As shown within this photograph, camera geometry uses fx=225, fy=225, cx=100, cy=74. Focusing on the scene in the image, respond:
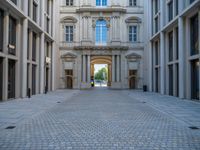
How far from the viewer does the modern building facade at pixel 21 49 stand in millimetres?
16031

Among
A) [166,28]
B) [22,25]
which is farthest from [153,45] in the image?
[22,25]

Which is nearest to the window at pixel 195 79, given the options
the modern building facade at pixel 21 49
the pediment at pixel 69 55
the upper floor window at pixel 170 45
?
the upper floor window at pixel 170 45

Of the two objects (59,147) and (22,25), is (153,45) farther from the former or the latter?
(59,147)

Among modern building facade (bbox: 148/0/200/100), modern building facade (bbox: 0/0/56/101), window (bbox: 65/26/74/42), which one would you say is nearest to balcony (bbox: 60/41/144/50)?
window (bbox: 65/26/74/42)

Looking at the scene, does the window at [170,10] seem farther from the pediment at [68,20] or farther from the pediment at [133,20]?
the pediment at [68,20]

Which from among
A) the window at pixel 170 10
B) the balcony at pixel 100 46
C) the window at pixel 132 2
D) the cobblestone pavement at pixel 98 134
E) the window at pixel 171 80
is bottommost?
the cobblestone pavement at pixel 98 134

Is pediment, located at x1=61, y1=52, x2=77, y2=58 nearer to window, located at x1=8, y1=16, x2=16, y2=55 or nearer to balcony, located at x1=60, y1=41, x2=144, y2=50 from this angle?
balcony, located at x1=60, y1=41, x2=144, y2=50

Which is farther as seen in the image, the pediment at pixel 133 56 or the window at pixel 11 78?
the pediment at pixel 133 56

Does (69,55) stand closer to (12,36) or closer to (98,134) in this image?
(12,36)

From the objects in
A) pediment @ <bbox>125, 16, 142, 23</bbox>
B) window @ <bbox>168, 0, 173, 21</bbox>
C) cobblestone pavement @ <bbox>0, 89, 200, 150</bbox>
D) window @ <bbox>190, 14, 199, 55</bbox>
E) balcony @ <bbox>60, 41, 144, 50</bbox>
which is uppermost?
pediment @ <bbox>125, 16, 142, 23</bbox>

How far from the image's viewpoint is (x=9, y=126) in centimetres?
745

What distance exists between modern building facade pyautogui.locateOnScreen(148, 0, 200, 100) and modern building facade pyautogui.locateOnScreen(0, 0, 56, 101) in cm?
1291

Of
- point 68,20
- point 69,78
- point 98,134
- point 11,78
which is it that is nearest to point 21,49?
point 11,78

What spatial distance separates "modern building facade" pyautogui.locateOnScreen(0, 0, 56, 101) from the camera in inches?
631
